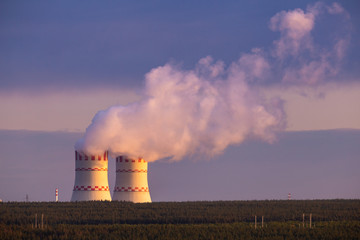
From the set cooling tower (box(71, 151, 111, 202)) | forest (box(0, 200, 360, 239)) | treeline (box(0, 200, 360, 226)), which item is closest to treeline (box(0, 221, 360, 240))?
forest (box(0, 200, 360, 239))

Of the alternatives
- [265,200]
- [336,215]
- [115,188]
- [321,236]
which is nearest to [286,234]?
[321,236]

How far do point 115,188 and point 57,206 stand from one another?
→ 829 cm

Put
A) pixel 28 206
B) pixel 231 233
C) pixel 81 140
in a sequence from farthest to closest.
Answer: pixel 28 206
pixel 81 140
pixel 231 233

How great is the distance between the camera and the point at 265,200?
111625mm

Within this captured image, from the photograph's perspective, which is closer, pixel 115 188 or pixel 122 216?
pixel 122 216

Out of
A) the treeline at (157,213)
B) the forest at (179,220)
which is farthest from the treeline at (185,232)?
the treeline at (157,213)

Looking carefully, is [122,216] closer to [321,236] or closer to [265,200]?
[321,236]

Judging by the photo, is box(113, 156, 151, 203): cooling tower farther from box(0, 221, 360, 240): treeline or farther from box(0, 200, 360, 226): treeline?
box(0, 221, 360, 240): treeline

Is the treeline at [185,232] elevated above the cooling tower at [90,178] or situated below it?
below

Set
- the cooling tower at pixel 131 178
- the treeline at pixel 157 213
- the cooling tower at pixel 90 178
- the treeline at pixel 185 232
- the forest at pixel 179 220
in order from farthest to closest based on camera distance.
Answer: the cooling tower at pixel 131 178, the cooling tower at pixel 90 178, the treeline at pixel 157 213, the forest at pixel 179 220, the treeline at pixel 185 232

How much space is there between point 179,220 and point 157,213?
11.3 ft

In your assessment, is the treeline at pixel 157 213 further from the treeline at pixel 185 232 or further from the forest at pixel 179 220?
the treeline at pixel 185 232

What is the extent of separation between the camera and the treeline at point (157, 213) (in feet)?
269

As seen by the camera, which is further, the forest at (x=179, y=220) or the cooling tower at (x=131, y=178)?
the cooling tower at (x=131, y=178)
